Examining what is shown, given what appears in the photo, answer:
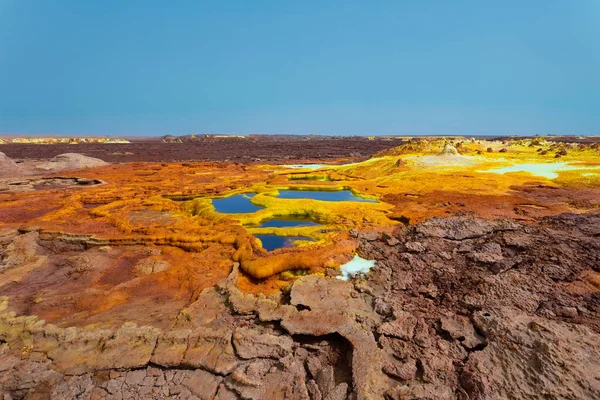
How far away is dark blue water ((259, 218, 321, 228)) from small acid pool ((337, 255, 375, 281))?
5.15 meters

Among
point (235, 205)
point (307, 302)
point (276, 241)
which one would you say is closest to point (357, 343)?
point (307, 302)

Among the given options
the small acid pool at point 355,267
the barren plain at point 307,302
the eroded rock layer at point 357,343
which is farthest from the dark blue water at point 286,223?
the eroded rock layer at point 357,343

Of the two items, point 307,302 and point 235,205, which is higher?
point 307,302

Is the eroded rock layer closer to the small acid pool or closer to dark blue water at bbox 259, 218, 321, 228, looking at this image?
the small acid pool

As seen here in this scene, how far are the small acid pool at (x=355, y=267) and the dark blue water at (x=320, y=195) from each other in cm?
1057

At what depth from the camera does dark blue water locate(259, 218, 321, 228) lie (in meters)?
16.1

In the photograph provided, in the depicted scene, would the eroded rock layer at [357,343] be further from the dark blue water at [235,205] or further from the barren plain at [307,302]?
the dark blue water at [235,205]

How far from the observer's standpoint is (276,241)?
13766 millimetres

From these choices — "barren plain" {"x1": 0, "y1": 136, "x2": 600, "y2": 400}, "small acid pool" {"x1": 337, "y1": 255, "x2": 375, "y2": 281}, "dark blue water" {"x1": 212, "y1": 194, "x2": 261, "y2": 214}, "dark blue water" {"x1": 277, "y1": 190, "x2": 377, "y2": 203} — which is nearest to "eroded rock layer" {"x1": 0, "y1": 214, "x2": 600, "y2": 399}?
"barren plain" {"x1": 0, "y1": 136, "x2": 600, "y2": 400}

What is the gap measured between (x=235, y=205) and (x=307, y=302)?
13.3 meters

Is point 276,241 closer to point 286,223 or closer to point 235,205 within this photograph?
point 286,223

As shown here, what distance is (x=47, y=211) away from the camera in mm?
17969

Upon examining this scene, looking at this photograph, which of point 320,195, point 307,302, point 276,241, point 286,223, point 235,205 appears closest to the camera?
point 307,302

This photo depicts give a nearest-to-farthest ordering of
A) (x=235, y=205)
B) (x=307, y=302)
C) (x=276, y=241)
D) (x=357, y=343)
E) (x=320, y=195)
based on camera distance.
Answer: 1. (x=357, y=343)
2. (x=307, y=302)
3. (x=276, y=241)
4. (x=235, y=205)
5. (x=320, y=195)
